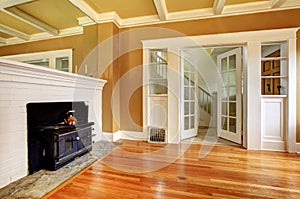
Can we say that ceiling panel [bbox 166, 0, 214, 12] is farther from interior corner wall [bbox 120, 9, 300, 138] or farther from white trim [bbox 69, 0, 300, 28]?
interior corner wall [bbox 120, 9, 300, 138]

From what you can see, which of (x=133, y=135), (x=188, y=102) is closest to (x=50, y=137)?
(x=133, y=135)

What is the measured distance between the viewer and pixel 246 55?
2.86 m

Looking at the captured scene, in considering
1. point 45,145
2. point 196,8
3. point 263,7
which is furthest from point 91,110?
point 263,7

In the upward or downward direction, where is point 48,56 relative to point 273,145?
upward

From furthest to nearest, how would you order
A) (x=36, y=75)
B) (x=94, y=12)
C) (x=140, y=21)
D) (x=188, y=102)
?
(x=188, y=102) → (x=140, y=21) → (x=94, y=12) → (x=36, y=75)

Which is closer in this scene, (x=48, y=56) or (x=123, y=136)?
(x=48, y=56)

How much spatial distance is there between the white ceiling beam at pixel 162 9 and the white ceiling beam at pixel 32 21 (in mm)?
1549

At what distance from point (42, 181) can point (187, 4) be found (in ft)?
10.4

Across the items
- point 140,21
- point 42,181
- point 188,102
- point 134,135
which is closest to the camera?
point 42,181

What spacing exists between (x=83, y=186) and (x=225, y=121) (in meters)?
2.90

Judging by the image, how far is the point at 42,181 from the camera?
1678 millimetres

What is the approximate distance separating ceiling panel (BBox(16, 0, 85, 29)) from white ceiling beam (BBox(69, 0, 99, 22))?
0.07 metres

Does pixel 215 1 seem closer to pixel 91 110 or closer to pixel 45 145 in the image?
pixel 91 110

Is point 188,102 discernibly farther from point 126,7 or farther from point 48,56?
point 48,56
